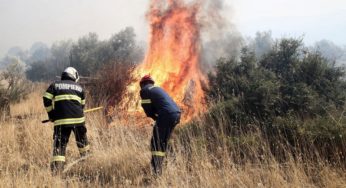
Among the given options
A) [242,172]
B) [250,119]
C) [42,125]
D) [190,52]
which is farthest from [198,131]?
[190,52]

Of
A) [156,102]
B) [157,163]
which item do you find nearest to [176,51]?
[156,102]

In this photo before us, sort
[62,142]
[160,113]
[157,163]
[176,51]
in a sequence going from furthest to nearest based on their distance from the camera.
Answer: [176,51] < [62,142] < [160,113] < [157,163]

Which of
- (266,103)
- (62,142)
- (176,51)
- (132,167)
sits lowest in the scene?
(132,167)

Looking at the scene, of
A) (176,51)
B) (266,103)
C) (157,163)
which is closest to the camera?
(157,163)

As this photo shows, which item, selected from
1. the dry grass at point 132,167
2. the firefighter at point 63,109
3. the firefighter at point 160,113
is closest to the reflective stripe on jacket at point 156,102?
the firefighter at point 160,113

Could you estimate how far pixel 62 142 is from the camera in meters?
6.81

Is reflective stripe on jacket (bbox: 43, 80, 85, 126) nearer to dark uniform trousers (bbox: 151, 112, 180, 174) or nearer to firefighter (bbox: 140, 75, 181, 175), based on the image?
firefighter (bbox: 140, 75, 181, 175)

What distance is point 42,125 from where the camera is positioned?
9.09 meters

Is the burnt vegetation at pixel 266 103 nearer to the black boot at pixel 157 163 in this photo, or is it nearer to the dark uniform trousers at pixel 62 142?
the black boot at pixel 157 163

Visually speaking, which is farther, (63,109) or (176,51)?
(176,51)

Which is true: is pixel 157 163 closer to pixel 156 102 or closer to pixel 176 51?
pixel 156 102

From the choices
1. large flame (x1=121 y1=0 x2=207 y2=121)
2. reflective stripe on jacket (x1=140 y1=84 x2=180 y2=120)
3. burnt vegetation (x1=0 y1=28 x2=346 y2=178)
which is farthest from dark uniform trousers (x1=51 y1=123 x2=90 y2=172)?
large flame (x1=121 y1=0 x2=207 y2=121)

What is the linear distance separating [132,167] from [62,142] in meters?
1.49

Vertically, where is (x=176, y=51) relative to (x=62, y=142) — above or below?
above
